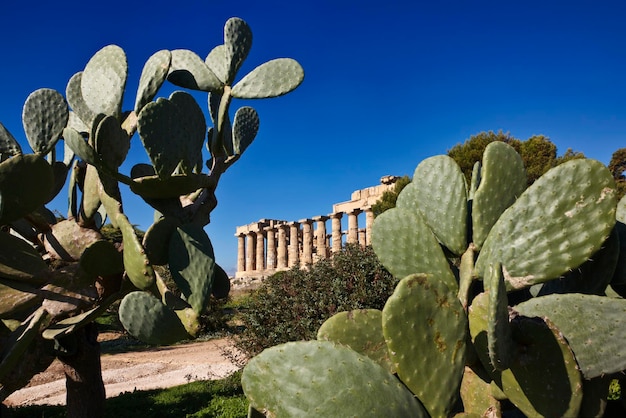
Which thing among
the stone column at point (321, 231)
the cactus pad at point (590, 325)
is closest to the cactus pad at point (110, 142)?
the cactus pad at point (590, 325)

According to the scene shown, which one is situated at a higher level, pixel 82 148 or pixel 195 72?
pixel 195 72

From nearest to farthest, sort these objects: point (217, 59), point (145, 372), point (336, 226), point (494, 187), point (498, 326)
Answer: point (498, 326)
point (494, 187)
point (217, 59)
point (145, 372)
point (336, 226)

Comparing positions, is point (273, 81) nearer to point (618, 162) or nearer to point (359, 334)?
point (359, 334)

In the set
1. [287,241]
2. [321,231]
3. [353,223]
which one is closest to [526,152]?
[353,223]

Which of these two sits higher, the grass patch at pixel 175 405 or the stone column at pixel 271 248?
the stone column at pixel 271 248

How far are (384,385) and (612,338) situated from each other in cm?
57

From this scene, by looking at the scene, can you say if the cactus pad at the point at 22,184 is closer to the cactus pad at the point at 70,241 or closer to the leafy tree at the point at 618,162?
the cactus pad at the point at 70,241

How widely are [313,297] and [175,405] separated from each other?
2.73 meters

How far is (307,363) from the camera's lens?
110 centimetres

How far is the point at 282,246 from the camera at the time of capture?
3656 centimetres

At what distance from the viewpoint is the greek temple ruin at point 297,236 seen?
29703 millimetres

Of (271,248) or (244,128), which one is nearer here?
(244,128)

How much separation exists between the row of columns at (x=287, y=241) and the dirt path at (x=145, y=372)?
660 inches

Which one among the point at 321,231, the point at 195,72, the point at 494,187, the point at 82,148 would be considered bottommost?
the point at 494,187
